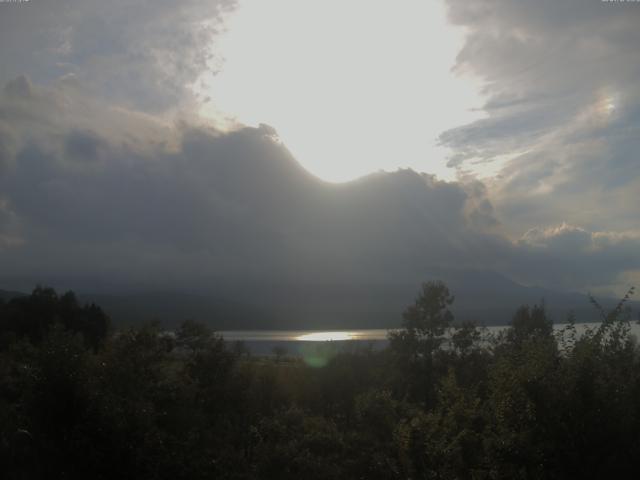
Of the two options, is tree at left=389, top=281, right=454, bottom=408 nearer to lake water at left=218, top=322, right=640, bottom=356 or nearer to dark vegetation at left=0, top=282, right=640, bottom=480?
lake water at left=218, top=322, right=640, bottom=356

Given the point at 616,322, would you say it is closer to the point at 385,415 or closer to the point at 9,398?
the point at 385,415

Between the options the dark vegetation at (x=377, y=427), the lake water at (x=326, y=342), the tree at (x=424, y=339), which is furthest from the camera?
the tree at (x=424, y=339)

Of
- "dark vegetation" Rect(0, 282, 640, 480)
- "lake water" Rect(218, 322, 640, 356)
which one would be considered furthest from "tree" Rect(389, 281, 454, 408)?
"dark vegetation" Rect(0, 282, 640, 480)

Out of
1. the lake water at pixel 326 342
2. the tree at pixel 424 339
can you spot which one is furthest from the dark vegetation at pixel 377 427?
the tree at pixel 424 339

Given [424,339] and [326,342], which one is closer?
[424,339]

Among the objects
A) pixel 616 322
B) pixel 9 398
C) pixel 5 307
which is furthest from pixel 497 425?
pixel 5 307

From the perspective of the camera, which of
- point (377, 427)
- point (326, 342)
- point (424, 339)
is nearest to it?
point (377, 427)

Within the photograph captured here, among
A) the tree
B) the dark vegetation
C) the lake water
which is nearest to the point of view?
the dark vegetation

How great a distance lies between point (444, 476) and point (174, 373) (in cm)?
1934

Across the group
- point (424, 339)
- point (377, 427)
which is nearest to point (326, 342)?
point (424, 339)

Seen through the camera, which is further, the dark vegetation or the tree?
the tree

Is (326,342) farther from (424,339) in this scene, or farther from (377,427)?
(377,427)

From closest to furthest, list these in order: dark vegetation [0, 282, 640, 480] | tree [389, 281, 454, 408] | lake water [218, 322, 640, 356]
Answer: dark vegetation [0, 282, 640, 480], lake water [218, 322, 640, 356], tree [389, 281, 454, 408]

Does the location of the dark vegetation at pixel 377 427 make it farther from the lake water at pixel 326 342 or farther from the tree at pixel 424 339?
the tree at pixel 424 339
